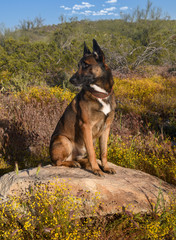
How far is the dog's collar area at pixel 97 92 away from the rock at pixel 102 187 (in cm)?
106

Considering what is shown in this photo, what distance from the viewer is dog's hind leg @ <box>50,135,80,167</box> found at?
10.2 feet

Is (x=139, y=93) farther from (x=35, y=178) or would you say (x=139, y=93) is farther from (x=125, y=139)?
(x=35, y=178)

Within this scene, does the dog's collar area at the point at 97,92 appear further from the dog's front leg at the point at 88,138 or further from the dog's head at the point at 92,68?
the dog's front leg at the point at 88,138

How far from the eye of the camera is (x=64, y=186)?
251 centimetres

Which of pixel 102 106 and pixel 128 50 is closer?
pixel 102 106

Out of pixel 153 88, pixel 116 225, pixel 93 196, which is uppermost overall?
pixel 153 88

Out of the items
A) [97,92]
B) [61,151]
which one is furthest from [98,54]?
[61,151]

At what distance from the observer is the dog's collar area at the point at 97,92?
288 centimetres

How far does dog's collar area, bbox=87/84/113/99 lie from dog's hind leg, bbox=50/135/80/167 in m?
0.79

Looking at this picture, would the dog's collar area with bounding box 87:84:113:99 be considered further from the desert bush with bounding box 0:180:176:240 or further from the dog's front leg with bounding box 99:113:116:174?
A: the desert bush with bounding box 0:180:176:240

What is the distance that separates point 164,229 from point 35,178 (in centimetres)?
157

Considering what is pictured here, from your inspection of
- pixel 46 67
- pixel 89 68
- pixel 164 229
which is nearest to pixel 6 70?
pixel 46 67

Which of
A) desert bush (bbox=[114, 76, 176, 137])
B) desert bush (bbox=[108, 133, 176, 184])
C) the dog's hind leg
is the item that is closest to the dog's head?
the dog's hind leg

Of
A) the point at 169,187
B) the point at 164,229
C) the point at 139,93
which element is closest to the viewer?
the point at 164,229
